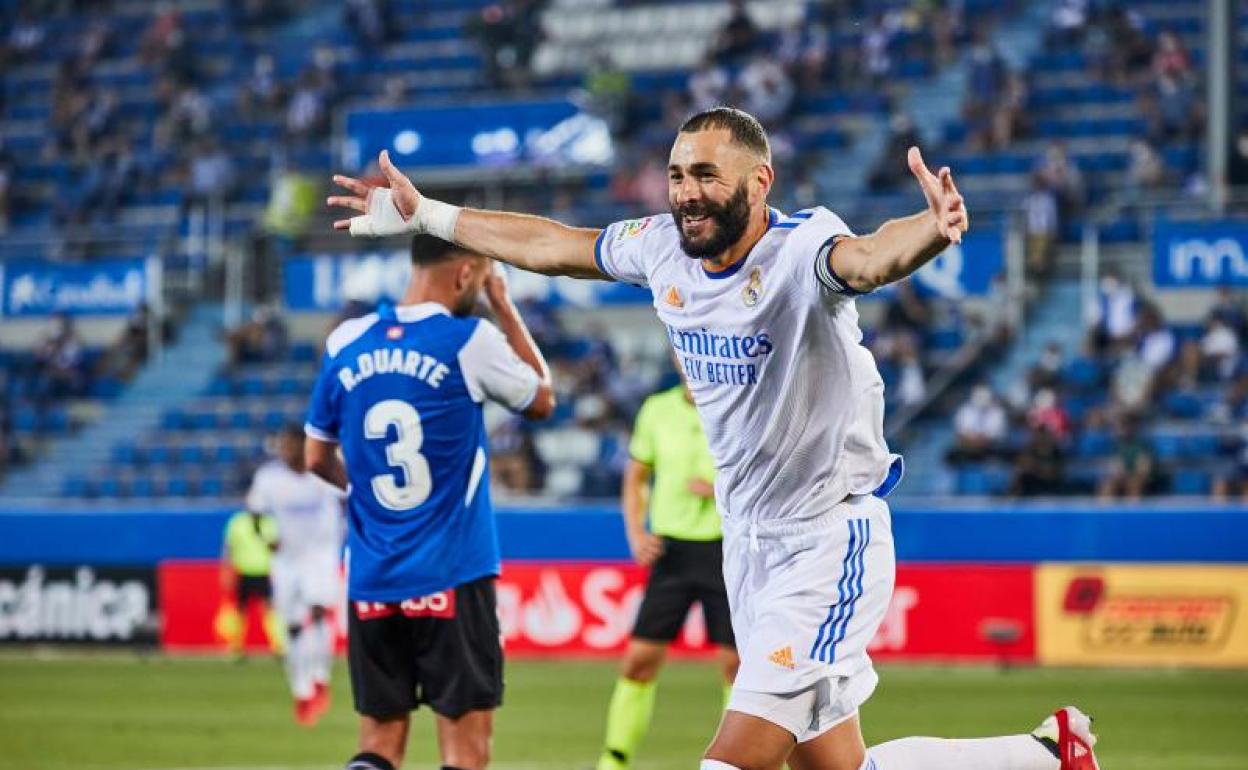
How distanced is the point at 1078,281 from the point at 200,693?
44.4 ft

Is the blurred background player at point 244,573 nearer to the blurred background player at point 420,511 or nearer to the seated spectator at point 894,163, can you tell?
the seated spectator at point 894,163

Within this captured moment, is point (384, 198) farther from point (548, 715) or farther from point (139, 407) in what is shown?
point (139, 407)

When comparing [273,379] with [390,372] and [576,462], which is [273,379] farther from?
[390,372]

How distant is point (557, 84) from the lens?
33.8 m

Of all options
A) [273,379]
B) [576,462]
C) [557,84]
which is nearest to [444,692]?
[576,462]

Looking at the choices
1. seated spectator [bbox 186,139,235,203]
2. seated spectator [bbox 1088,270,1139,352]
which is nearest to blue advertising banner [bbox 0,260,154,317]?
seated spectator [bbox 186,139,235,203]

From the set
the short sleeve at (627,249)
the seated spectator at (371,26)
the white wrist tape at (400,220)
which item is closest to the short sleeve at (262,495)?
the white wrist tape at (400,220)

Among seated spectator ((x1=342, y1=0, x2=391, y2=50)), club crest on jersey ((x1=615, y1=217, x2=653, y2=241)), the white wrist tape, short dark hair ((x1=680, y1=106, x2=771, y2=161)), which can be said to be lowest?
club crest on jersey ((x1=615, y1=217, x2=653, y2=241))

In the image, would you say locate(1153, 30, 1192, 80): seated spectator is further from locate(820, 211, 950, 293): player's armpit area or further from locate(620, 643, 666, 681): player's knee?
locate(820, 211, 950, 293): player's armpit area

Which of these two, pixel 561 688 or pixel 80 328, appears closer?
pixel 561 688

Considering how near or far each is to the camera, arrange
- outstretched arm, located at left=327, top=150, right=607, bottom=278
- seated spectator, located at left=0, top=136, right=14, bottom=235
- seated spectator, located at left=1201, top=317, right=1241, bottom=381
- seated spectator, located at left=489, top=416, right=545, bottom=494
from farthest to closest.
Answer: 1. seated spectator, located at left=0, top=136, right=14, bottom=235
2. seated spectator, located at left=489, top=416, right=545, bottom=494
3. seated spectator, located at left=1201, top=317, right=1241, bottom=381
4. outstretched arm, located at left=327, top=150, right=607, bottom=278

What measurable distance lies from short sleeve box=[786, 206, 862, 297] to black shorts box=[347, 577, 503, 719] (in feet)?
7.31

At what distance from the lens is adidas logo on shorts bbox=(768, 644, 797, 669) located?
6.75 metres

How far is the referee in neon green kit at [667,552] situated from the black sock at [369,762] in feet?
10.4
